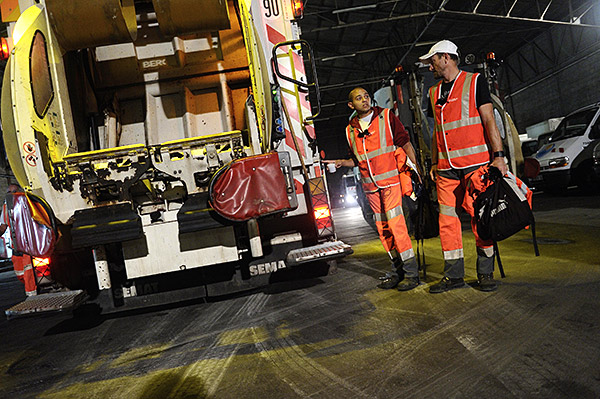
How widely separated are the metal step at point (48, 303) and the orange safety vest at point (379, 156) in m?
2.47

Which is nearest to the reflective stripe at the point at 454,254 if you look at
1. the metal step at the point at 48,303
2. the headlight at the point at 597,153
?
the metal step at the point at 48,303

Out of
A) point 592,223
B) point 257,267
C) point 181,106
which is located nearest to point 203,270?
point 257,267

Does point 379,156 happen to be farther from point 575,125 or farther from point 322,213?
point 575,125

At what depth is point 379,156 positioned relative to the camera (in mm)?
3461

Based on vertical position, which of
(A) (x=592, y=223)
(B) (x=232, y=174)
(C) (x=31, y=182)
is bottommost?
(A) (x=592, y=223)

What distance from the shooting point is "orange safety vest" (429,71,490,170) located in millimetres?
2990

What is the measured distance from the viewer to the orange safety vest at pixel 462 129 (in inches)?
118

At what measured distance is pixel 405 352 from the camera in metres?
2.16

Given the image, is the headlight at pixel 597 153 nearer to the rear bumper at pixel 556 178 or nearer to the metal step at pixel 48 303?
the rear bumper at pixel 556 178

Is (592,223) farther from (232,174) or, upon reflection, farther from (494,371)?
(232,174)

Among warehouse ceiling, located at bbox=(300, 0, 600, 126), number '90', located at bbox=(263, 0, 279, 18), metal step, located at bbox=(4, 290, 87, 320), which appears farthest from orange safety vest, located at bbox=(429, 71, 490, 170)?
warehouse ceiling, located at bbox=(300, 0, 600, 126)

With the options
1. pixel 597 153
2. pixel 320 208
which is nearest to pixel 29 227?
pixel 320 208

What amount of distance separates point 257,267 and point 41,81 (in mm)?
2318

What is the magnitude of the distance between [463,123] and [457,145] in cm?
16
